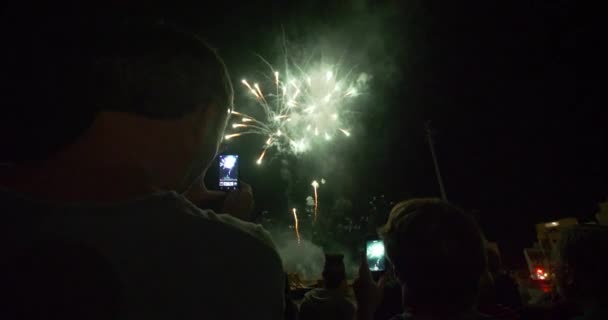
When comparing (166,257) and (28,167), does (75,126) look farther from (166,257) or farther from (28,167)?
(166,257)

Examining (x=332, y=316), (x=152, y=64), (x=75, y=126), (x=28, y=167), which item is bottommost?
(x=332, y=316)

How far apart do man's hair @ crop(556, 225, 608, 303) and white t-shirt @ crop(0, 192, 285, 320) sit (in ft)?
8.89

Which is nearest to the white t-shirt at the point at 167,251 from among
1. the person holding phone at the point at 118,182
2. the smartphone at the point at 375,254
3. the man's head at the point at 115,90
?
the person holding phone at the point at 118,182

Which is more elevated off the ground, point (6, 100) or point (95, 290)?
point (6, 100)

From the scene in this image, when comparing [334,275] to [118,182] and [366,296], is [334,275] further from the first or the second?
[118,182]

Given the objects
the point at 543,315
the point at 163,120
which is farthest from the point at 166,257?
the point at 543,315

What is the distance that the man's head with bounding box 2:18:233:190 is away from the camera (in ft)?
3.15

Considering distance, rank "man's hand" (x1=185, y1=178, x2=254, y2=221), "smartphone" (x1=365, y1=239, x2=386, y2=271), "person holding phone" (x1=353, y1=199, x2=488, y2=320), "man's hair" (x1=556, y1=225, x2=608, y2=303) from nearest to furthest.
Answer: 1. "man's hand" (x1=185, y1=178, x2=254, y2=221)
2. "person holding phone" (x1=353, y1=199, x2=488, y2=320)
3. "man's hair" (x1=556, y1=225, x2=608, y2=303)
4. "smartphone" (x1=365, y1=239, x2=386, y2=271)

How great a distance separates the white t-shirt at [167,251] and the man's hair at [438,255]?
129cm

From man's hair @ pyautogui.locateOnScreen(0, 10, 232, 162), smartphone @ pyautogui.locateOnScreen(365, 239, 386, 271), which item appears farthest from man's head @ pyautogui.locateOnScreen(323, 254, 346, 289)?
man's hair @ pyautogui.locateOnScreen(0, 10, 232, 162)

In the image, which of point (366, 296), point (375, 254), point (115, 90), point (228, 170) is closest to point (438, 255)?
point (366, 296)

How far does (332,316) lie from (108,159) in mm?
3532

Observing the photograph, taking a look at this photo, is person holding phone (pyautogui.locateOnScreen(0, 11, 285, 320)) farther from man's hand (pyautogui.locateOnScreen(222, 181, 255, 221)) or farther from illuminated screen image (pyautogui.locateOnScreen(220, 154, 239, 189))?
illuminated screen image (pyautogui.locateOnScreen(220, 154, 239, 189))

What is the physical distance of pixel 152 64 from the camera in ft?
3.23
